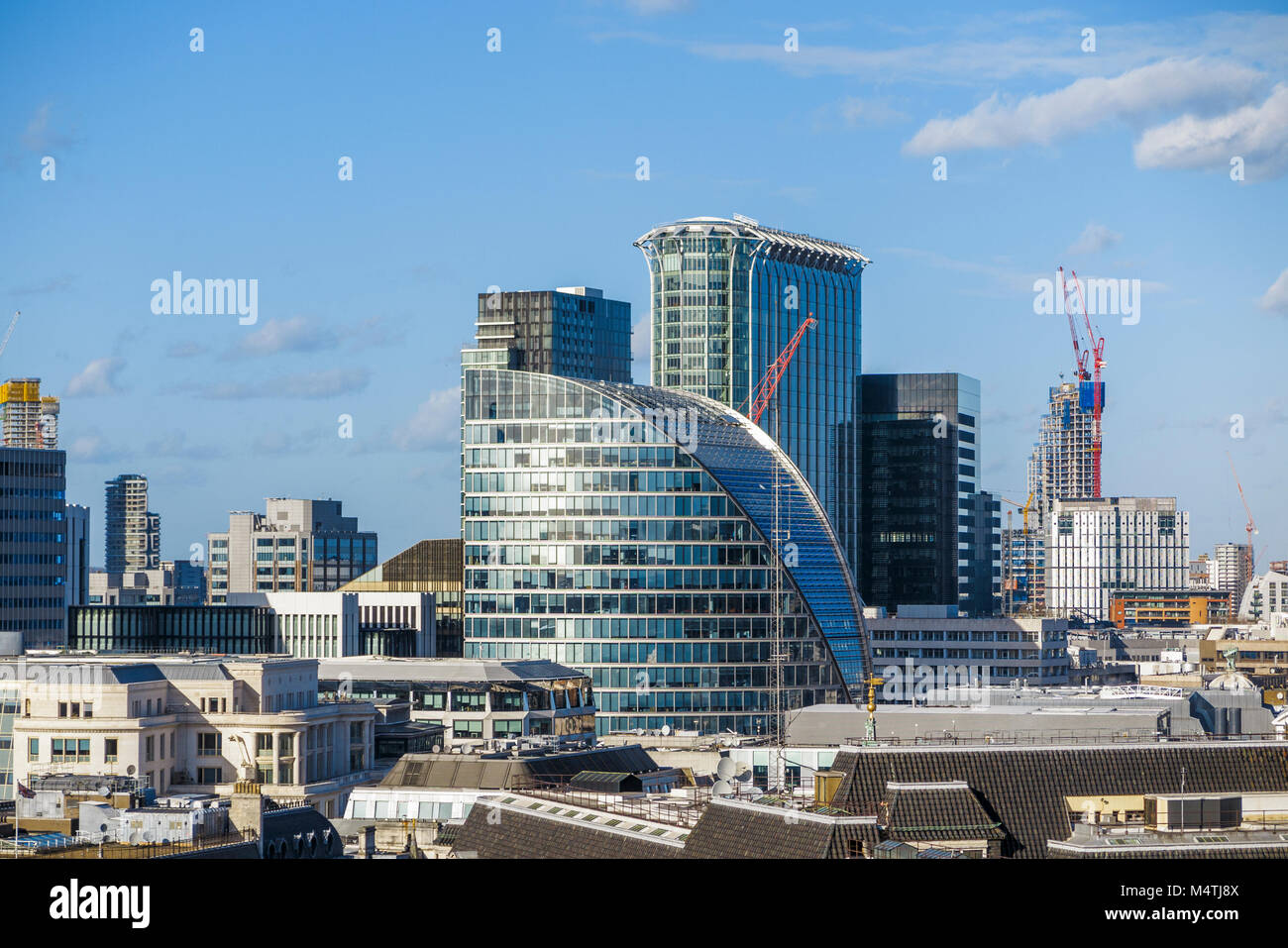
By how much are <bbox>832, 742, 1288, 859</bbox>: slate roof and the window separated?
59.9 m

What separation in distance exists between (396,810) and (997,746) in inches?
1348

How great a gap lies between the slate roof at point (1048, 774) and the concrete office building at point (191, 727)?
51055 mm

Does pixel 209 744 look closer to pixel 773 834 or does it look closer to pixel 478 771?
pixel 478 771

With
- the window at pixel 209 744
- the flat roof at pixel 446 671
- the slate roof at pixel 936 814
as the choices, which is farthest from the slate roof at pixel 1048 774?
the flat roof at pixel 446 671

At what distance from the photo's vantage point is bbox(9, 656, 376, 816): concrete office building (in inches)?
4882

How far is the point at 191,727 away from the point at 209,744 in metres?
1.45

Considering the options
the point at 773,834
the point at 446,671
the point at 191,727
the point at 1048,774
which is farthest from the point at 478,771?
the point at 446,671

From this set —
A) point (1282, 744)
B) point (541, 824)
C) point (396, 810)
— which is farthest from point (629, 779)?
point (1282, 744)

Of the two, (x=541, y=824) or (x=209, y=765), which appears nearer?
(x=541, y=824)

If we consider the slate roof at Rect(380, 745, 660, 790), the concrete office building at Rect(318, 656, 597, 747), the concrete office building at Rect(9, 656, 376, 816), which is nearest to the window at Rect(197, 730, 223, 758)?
the concrete office building at Rect(9, 656, 376, 816)
